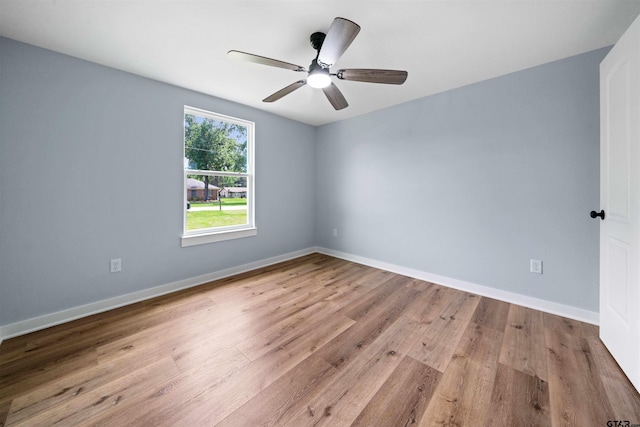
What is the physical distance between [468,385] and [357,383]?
657 mm

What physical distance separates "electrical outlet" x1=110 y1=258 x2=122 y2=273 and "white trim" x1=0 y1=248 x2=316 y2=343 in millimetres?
274

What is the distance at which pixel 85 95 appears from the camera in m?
2.10

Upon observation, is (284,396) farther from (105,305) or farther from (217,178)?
(217,178)

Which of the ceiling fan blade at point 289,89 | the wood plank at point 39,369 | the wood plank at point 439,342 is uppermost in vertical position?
the ceiling fan blade at point 289,89

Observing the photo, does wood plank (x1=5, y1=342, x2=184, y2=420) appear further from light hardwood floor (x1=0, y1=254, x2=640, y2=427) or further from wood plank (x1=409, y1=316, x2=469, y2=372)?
wood plank (x1=409, y1=316, x2=469, y2=372)

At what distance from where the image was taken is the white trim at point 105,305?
186 cm

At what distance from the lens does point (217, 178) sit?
121 inches

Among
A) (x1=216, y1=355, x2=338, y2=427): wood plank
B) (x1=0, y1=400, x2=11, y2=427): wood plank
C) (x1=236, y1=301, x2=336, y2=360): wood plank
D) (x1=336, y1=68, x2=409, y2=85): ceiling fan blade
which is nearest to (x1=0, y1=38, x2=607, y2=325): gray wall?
(x1=336, y1=68, x2=409, y2=85): ceiling fan blade


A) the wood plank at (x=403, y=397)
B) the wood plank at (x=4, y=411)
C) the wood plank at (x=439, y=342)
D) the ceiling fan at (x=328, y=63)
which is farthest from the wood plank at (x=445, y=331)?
the wood plank at (x=4, y=411)

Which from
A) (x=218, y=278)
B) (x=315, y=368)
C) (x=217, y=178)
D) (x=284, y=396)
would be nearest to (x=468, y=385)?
(x=315, y=368)

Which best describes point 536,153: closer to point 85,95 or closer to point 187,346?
point 187,346

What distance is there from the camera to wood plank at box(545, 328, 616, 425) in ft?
3.86

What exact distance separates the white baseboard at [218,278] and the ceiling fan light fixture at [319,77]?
99.0 inches

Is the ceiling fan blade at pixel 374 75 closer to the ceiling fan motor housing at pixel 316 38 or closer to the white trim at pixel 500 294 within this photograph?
the ceiling fan motor housing at pixel 316 38
